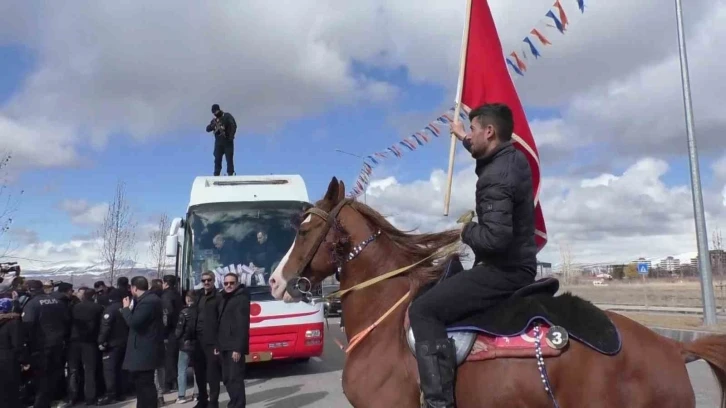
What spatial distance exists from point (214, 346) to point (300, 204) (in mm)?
4459

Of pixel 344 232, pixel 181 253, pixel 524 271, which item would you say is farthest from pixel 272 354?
pixel 524 271

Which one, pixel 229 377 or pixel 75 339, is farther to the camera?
pixel 75 339

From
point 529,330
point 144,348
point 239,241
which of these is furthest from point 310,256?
point 239,241

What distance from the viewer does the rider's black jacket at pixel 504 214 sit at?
12.1ft

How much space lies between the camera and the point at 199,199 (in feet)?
40.9

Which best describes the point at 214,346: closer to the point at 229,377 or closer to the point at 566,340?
the point at 229,377

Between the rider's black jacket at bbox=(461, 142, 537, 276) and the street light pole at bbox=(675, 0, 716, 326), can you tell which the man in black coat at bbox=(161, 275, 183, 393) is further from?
the street light pole at bbox=(675, 0, 716, 326)

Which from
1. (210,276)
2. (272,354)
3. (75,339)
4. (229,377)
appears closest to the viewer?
(229,377)

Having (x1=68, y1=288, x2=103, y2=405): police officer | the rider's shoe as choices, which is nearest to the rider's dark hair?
the rider's shoe

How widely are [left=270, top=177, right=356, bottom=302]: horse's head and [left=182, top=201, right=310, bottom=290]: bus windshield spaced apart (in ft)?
23.6

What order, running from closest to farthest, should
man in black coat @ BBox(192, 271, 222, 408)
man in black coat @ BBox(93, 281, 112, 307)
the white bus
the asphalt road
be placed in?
man in black coat @ BBox(192, 271, 222, 408) → the asphalt road → the white bus → man in black coat @ BBox(93, 281, 112, 307)

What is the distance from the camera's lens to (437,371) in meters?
3.66

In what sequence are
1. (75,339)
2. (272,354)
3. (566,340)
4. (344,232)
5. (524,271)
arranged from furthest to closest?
(272,354) < (75,339) < (344,232) < (524,271) < (566,340)

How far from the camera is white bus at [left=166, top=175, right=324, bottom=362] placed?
1167cm
